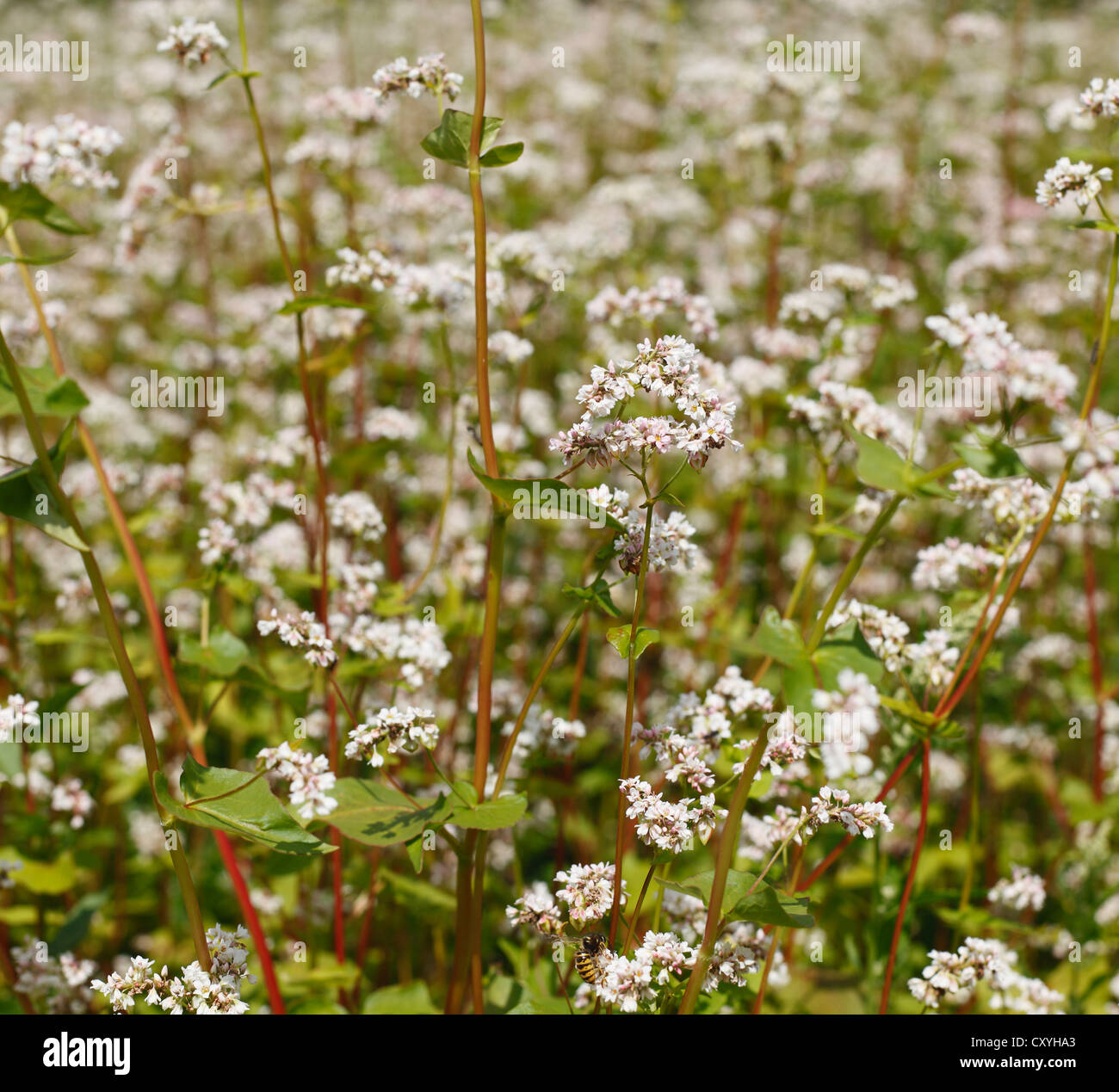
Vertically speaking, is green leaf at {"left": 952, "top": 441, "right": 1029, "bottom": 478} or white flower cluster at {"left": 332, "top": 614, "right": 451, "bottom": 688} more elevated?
green leaf at {"left": 952, "top": 441, "right": 1029, "bottom": 478}

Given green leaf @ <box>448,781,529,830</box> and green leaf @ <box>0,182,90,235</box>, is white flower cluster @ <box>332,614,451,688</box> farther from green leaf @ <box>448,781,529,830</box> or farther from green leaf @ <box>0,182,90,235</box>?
green leaf @ <box>0,182,90,235</box>

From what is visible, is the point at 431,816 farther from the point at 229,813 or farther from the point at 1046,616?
the point at 1046,616

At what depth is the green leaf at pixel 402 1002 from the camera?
305cm

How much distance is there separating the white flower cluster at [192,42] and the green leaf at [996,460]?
2440 mm

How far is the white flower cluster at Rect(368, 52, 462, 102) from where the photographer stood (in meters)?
2.61

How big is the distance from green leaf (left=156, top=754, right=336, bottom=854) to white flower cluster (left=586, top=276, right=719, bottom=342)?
206cm

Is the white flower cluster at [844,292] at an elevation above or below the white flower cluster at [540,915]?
above

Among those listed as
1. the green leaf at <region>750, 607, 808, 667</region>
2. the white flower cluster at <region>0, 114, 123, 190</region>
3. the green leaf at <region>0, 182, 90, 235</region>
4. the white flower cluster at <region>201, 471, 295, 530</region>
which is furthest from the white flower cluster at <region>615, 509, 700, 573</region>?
the white flower cluster at <region>201, 471, 295, 530</region>

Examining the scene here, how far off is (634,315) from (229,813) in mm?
2201

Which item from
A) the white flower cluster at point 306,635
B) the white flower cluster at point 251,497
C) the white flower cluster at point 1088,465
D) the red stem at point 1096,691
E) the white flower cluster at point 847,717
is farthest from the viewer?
the red stem at point 1096,691

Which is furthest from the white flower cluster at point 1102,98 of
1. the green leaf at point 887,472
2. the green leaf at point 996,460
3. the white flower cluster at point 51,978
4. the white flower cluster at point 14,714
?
the white flower cluster at point 51,978

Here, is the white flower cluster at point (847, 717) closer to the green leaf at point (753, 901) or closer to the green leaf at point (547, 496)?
the green leaf at point (753, 901)

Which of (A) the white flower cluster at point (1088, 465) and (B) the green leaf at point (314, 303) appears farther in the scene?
(B) the green leaf at point (314, 303)

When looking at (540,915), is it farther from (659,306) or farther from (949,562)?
(659,306)
